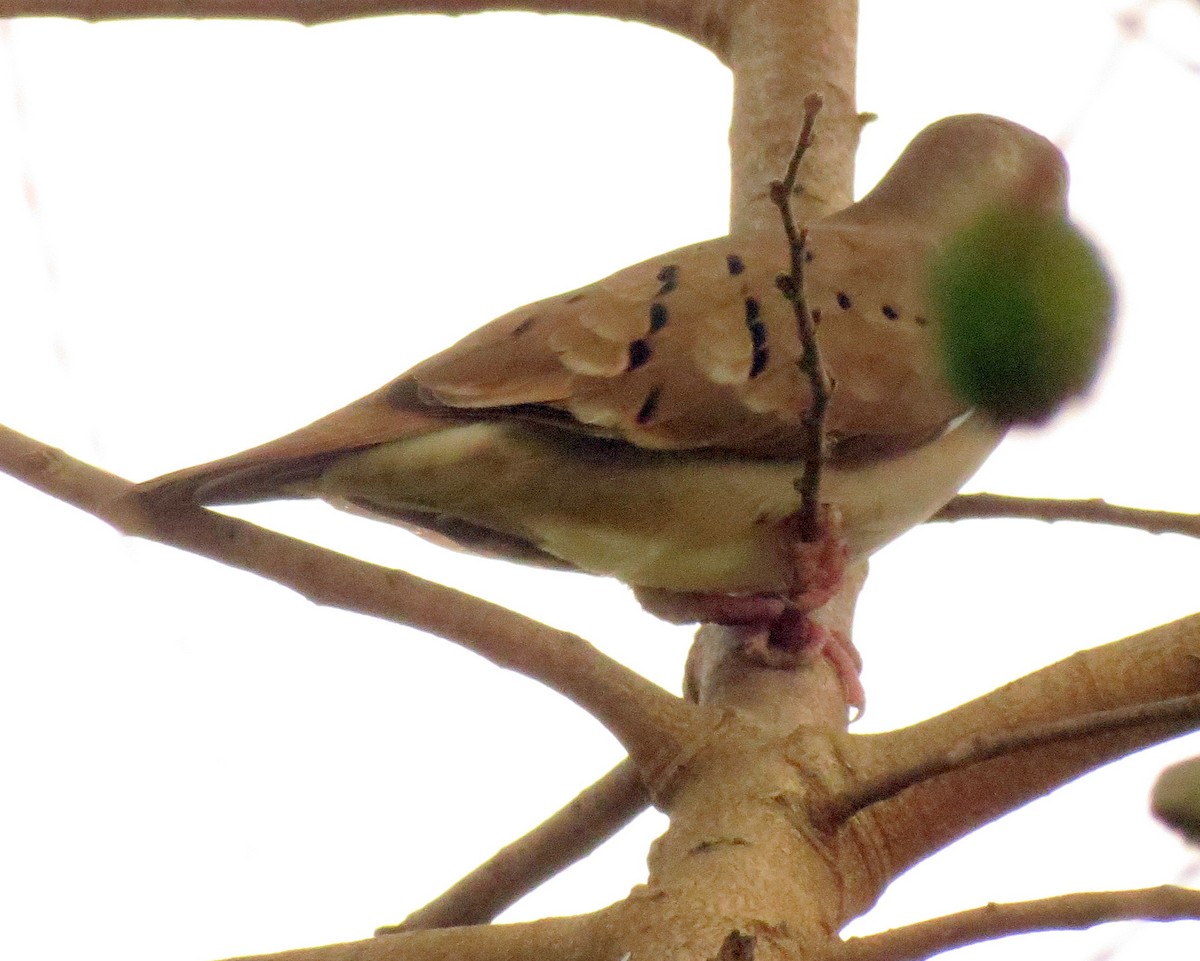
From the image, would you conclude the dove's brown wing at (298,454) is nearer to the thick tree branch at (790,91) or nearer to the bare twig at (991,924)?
the bare twig at (991,924)

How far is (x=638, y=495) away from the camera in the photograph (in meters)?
2.65

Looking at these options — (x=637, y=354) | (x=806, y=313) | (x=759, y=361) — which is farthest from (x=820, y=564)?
(x=806, y=313)

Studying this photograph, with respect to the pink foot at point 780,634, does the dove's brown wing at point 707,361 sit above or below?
above

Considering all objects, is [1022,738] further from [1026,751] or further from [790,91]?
[790,91]

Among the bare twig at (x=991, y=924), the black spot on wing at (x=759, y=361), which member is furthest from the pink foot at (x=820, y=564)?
the bare twig at (x=991, y=924)

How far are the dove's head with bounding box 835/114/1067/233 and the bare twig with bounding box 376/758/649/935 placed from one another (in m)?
1.48

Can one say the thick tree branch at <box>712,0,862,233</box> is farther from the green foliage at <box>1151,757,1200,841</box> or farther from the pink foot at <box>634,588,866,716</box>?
the green foliage at <box>1151,757,1200,841</box>

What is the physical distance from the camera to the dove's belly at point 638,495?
2535 mm

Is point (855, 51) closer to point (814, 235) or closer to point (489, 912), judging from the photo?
point (814, 235)

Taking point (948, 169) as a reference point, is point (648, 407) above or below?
below

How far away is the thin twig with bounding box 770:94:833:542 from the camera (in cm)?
151

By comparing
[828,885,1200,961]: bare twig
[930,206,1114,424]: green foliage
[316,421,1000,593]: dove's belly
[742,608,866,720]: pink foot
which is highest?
[316,421,1000,593]: dove's belly

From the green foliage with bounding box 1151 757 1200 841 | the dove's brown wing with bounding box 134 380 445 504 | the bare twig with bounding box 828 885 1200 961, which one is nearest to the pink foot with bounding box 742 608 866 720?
the dove's brown wing with bounding box 134 380 445 504

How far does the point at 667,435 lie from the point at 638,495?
14cm
